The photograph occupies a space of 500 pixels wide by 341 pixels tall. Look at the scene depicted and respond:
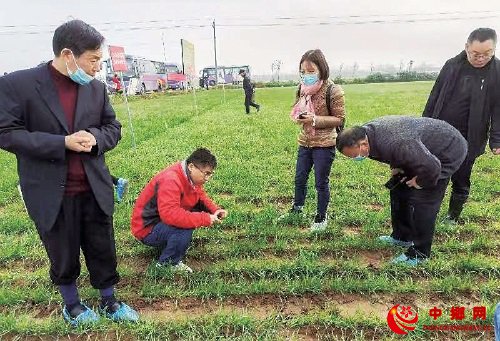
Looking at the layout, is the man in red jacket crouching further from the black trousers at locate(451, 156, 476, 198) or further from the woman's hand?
the black trousers at locate(451, 156, 476, 198)

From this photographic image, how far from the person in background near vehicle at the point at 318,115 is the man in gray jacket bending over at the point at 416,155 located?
0.66 metres

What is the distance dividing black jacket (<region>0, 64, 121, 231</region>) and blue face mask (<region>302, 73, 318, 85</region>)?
2.01 m

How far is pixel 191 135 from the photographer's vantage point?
35.0 ft

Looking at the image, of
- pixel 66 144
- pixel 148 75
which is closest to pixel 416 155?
pixel 66 144

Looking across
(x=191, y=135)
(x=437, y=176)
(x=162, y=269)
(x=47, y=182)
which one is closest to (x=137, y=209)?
(x=162, y=269)

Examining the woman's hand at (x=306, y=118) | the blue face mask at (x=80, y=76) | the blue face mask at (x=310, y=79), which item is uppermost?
the blue face mask at (x=80, y=76)

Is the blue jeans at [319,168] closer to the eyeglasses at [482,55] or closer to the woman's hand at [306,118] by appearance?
the woman's hand at [306,118]

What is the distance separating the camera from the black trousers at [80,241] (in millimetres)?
2572

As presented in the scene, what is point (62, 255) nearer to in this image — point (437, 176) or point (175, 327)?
point (175, 327)

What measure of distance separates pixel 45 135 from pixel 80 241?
2.68ft

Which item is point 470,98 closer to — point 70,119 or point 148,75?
point 70,119

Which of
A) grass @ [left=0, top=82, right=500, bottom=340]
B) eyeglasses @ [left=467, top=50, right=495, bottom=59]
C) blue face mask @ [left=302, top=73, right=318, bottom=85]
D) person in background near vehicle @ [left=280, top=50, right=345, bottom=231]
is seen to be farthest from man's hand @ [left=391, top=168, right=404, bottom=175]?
eyeglasses @ [left=467, top=50, right=495, bottom=59]

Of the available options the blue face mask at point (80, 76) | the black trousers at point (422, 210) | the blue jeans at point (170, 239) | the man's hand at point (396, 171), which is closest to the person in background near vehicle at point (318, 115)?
the man's hand at point (396, 171)

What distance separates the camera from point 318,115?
4074 mm
